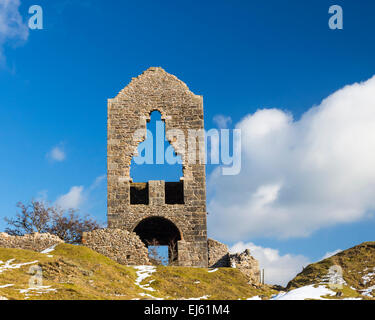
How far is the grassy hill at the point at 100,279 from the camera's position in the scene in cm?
1892

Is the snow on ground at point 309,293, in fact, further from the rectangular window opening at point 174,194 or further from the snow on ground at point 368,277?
the rectangular window opening at point 174,194

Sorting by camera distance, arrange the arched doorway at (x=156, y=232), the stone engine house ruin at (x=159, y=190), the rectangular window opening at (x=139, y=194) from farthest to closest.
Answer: the arched doorway at (x=156, y=232) → the rectangular window opening at (x=139, y=194) → the stone engine house ruin at (x=159, y=190)

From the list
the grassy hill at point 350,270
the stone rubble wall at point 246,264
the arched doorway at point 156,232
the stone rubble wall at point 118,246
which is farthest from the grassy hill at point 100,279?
the arched doorway at point 156,232

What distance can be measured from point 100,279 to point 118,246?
588 centimetres

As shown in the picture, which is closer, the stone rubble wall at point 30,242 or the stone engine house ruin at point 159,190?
the stone rubble wall at point 30,242

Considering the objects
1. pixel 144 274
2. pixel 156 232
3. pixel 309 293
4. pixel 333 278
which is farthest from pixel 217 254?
pixel 309 293

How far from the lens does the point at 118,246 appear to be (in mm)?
28453

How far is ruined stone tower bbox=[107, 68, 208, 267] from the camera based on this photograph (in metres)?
30.9

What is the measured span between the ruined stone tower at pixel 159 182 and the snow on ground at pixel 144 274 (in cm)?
356

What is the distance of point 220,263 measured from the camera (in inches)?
1255
